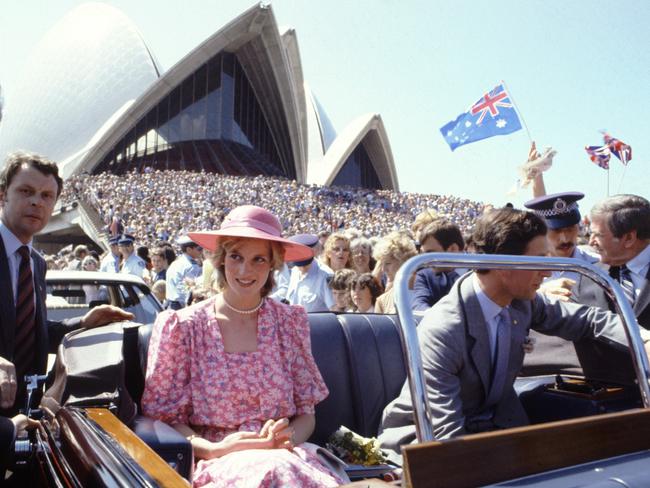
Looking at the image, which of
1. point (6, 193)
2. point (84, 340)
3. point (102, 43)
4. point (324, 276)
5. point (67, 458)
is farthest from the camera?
point (102, 43)

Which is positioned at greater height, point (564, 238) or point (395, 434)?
point (564, 238)

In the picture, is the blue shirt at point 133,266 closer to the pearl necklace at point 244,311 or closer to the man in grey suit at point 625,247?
the pearl necklace at point 244,311

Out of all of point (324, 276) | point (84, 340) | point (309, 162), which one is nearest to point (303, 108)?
point (309, 162)

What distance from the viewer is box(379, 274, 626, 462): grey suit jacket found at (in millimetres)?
2023

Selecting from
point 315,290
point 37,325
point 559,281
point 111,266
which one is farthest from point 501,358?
point 111,266

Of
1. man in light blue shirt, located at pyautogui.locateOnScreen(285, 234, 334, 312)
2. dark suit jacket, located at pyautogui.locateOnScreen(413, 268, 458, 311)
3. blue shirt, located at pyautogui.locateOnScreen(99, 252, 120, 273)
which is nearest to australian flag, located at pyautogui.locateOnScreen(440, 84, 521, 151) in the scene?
man in light blue shirt, located at pyautogui.locateOnScreen(285, 234, 334, 312)

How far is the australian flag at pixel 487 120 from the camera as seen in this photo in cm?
732

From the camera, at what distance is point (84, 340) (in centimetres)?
250

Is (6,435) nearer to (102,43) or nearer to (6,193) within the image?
(6,193)

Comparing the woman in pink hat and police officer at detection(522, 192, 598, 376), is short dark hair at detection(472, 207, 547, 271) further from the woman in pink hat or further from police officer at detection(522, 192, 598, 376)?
the woman in pink hat

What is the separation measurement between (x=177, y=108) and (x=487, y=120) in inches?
1812

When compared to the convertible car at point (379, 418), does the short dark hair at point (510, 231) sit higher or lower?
higher

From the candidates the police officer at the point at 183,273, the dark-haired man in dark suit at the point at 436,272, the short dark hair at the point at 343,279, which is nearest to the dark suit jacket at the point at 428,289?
the dark-haired man in dark suit at the point at 436,272

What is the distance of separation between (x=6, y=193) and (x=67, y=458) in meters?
1.52
